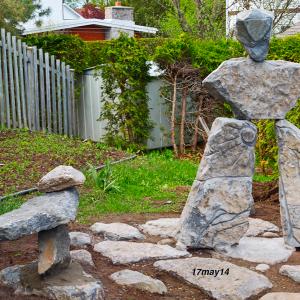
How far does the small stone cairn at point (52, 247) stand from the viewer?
4371 millimetres

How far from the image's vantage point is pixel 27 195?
26.8ft

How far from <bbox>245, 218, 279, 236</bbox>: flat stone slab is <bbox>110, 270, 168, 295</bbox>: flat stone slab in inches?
68.4

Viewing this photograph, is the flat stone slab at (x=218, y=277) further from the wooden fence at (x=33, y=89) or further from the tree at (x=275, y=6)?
the tree at (x=275, y=6)

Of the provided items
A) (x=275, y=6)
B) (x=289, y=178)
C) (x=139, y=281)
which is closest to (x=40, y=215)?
(x=139, y=281)

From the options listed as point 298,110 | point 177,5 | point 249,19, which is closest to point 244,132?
point 249,19

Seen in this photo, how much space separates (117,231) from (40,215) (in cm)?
196

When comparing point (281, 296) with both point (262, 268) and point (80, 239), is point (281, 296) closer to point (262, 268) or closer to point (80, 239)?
point (262, 268)

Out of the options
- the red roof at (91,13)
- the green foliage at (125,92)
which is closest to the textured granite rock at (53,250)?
the green foliage at (125,92)

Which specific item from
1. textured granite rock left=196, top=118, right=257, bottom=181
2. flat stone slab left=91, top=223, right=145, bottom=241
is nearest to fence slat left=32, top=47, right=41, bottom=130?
flat stone slab left=91, top=223, right=145, bottom=241

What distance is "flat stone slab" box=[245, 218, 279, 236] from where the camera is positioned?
6500 mm

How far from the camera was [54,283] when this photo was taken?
14.9 ft

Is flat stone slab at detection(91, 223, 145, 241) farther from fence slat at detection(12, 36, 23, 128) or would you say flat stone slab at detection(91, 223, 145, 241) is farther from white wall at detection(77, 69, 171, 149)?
white wall at detection(77, 69, 171, 149)

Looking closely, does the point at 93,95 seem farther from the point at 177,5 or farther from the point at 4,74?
the point at 177,5

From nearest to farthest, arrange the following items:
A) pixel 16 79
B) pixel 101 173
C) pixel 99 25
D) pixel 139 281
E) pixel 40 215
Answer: pixel 40 215
pixel 139 281
pixel 101 173
pixel 16 79
pixel 99 25
